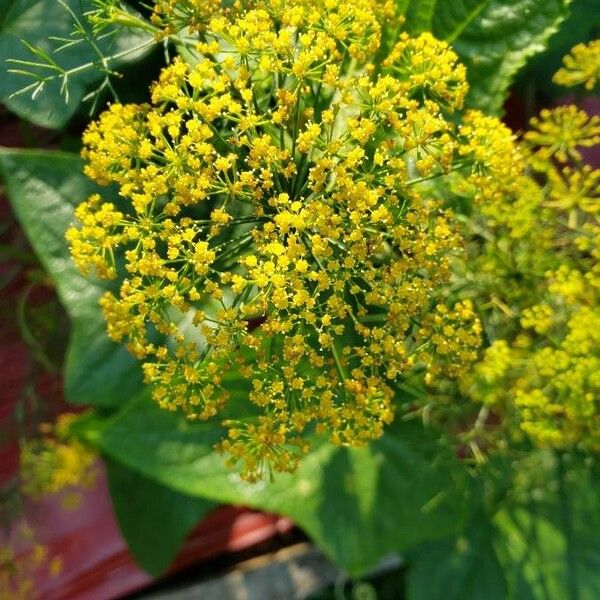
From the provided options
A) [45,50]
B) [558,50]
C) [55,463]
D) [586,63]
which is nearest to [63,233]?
[45,50]

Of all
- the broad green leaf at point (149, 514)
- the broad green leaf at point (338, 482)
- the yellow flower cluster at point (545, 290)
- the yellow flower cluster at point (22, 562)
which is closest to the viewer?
the yellow flower cluster at point (545, 290)

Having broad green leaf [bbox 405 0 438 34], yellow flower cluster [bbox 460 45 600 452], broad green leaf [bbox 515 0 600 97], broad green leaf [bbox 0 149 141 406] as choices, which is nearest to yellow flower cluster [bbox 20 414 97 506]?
broad green leaf [bbox 0 149 141 406]

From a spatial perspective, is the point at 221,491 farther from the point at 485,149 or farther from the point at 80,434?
the point at 485,149

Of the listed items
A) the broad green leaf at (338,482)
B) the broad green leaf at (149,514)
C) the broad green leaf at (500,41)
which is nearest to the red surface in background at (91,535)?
the broad green leaf at (149,514)

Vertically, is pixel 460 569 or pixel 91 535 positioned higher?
pixel 460 569

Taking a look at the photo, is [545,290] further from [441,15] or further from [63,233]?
[63,233]

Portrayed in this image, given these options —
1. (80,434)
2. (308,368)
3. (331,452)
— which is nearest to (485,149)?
(308,368)

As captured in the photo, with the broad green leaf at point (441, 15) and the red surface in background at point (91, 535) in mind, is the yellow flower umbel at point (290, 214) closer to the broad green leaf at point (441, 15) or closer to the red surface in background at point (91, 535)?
the broad green leaf at point (441, 15)
